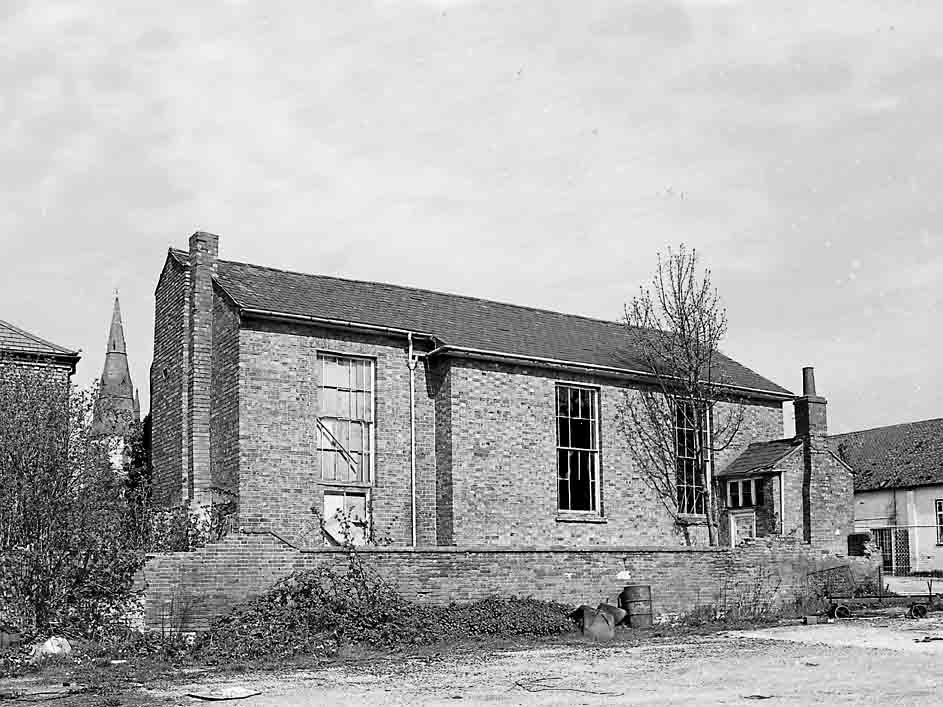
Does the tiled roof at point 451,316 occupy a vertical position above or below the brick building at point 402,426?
above

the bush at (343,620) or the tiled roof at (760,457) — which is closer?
the bush at (343,620)

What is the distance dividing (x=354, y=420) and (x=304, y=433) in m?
1.35

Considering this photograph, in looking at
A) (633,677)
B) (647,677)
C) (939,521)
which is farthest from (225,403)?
(939,521)

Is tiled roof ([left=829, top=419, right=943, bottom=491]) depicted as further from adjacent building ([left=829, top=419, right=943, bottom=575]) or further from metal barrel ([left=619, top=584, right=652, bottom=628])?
metal barrel ([left=619, top=584, right=652, bottom=628])

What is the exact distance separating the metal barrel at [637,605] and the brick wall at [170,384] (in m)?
9.83

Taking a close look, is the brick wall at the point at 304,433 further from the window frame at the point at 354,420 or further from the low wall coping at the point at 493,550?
the low wall coping at the point at 493,550

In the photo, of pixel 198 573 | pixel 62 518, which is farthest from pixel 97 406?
pixel 198 573

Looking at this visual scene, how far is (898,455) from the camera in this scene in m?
48.9

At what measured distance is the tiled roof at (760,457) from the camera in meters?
29.3

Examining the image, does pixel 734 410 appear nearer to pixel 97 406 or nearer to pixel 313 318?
pixel 313 318

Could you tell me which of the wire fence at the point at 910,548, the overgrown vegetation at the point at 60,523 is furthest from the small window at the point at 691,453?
the wire fence at the point at 910,548

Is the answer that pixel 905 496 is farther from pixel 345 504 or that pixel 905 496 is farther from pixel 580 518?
pixel 345 504

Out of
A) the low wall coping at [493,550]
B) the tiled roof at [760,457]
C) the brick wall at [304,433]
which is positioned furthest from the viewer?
the tiled roof at [760,457]

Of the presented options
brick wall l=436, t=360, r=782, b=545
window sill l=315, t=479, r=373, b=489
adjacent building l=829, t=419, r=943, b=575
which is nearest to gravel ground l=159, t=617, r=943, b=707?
brick wall l=436, t=360, r=782, b=545
